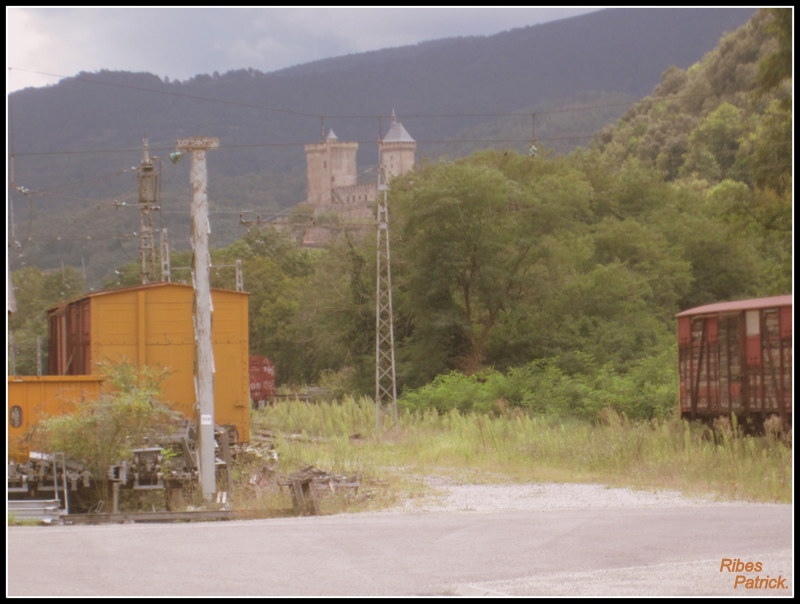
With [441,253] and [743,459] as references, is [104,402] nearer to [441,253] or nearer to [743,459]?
[743,459]

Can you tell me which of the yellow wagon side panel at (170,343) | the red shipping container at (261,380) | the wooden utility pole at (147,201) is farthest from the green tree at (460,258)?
the yellow wagon side panel at (170,343)

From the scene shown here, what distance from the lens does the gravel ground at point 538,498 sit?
53.6 feet

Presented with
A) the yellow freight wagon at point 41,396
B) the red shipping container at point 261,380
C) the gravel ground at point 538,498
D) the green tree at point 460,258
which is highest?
the green tree at point 460,258

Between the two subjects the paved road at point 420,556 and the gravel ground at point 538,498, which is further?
the gravel ground at point 538,498

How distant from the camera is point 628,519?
13758 mm

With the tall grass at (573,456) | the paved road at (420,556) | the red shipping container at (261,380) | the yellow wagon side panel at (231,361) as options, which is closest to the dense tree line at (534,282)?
the red shipping container at (261,380)

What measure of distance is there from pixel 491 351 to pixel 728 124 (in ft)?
156

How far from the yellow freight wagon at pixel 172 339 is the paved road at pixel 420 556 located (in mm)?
11299

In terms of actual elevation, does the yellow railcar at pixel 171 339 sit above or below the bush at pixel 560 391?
above

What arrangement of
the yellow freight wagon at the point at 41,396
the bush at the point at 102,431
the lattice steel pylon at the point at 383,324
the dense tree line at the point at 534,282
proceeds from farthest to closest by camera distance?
1. the dense tree line at the point at 534,282
2. the lattice steel pylon at the point at 383,324
3. the yellow freight wagon at the point at 41,396
4. the bush at the point at 102,431

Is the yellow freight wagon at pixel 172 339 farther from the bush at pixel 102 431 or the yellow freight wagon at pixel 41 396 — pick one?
the bush at pixel 102 431

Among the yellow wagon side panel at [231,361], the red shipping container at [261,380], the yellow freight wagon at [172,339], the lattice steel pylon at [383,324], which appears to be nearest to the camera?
the yellow freight wagon at [172,339]

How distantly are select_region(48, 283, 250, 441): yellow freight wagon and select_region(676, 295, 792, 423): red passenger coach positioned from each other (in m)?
9.92

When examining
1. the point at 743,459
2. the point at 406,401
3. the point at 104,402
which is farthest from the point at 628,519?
the point at 406,401
